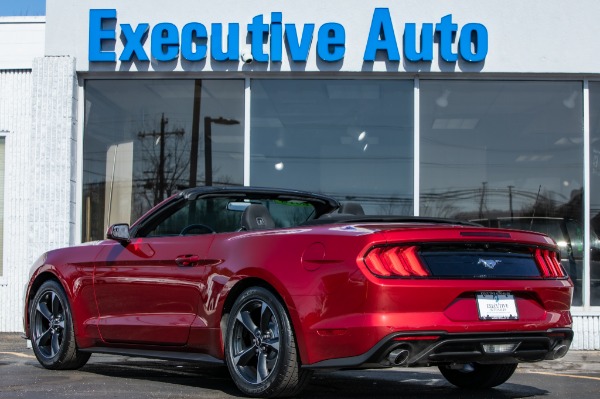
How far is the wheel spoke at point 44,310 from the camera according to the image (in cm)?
825

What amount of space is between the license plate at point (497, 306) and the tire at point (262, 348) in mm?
1065

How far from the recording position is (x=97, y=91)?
1279 cm

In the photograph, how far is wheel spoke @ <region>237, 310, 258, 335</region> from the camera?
6.26 metres

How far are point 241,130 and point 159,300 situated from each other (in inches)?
221

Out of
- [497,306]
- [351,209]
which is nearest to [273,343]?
[497,306]

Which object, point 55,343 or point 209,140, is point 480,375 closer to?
point 55,343

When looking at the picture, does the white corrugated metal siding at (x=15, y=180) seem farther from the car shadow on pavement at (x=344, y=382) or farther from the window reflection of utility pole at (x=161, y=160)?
the car shadow on pavement at (x=344, y=382)

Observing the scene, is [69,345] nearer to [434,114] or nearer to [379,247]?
[379,247]

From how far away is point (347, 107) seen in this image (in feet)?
40.9

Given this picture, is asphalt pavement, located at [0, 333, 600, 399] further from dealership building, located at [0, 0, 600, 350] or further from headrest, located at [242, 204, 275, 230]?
dealership building, located at [0, 0, 600, 350]

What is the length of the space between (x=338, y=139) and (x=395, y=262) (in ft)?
22.1

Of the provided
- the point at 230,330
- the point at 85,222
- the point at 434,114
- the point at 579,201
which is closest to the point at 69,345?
the point at 230,330

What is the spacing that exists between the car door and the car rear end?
1.35 m

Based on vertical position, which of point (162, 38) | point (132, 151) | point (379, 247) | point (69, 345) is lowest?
point (69, 345)
